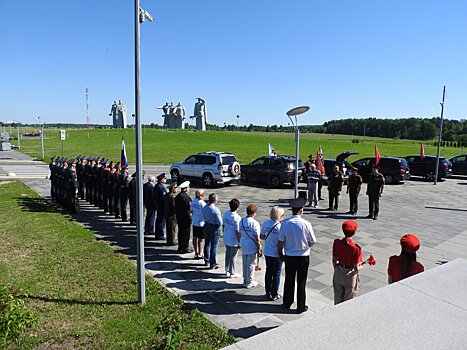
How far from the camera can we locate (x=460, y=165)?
2523cm

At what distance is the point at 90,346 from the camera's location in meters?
4.57

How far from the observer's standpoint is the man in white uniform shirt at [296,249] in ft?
17.5

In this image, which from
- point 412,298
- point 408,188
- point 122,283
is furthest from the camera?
point 408,188

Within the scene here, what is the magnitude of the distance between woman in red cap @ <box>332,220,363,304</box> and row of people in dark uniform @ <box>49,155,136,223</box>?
6.92 m

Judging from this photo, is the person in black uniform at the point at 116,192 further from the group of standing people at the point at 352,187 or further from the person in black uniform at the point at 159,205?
the group of standing people at the point at 352,187

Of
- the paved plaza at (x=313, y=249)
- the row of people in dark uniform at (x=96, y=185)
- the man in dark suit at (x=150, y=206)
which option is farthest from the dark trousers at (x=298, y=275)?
the row of people in dark uniform at (x=96, y=185)

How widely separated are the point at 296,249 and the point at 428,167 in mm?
21672

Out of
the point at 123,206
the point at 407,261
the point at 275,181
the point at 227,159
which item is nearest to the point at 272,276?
the point at 407,261

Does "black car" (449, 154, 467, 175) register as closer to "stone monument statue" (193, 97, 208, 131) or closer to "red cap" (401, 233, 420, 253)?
"red cap" (401, 233, 420, 253)

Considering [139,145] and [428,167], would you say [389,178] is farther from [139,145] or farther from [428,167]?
[139,145]

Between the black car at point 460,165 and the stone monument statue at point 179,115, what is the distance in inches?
3788

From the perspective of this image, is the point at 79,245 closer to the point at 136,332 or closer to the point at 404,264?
the point at 136,332

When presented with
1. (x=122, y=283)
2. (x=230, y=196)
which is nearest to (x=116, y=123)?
(x=230, y=196)

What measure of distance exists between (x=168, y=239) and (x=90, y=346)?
14.6 feet
